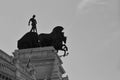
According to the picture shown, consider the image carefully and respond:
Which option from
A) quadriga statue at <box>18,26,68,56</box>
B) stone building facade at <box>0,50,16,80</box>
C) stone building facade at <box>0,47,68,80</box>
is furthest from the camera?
quadriga statue at <box>18,26,68,56</box>

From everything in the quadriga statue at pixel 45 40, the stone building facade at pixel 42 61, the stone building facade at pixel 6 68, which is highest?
the quadriga statue at pixel 45 40

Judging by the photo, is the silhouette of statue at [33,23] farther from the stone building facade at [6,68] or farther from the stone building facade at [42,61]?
the stone building facade at [6,68]

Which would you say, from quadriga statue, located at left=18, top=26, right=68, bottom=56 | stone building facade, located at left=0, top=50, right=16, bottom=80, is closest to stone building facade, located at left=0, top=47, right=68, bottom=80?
quadriga statue, located at left=18, top=26, right=68, bottom=56

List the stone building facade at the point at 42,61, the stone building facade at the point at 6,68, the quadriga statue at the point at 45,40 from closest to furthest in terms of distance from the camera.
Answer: the stone building facade at the point at 6,68
the stone building facade at the point at 42,61
the quadriga statue at the point at 45,40

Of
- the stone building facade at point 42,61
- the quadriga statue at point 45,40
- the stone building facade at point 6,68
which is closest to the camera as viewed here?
the stone building facade at point 6,68

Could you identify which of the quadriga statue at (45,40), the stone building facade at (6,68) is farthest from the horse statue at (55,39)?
the stone building facade at (6,68)

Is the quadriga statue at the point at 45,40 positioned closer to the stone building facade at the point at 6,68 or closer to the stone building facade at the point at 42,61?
the stone building facade at the point at 42,61

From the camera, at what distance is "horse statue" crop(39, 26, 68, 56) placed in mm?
43531

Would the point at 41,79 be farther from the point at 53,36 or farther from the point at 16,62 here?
the point at 16,62

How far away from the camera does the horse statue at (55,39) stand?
43531mm

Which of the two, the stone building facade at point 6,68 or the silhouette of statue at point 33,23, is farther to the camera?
the silhouette of statue at point 33,23

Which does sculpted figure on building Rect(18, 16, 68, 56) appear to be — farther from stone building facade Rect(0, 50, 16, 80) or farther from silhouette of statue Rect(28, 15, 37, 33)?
stone building facade Rect(0, 50, 16, 80)

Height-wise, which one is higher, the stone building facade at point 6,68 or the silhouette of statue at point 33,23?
the silhouette of statue at point 33,23

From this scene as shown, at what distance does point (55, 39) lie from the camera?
44500 mm
